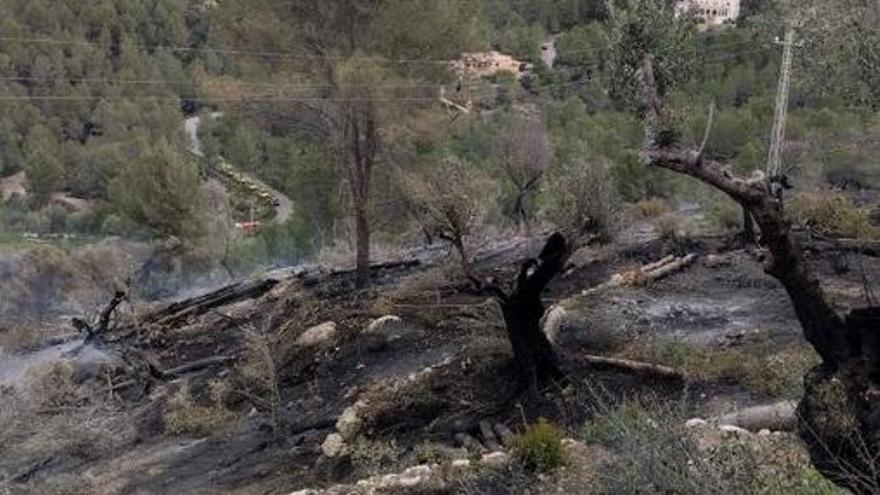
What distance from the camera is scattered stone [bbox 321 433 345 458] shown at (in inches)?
Answer: 418

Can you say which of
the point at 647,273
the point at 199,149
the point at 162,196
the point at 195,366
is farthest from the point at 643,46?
the point at 199,149

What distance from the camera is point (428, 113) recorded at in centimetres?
1895

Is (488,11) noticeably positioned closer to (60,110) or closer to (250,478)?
(60,110)

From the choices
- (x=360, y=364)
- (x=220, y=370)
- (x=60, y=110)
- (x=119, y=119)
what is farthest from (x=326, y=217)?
(x=60, y=110)

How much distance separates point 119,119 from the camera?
201 feet

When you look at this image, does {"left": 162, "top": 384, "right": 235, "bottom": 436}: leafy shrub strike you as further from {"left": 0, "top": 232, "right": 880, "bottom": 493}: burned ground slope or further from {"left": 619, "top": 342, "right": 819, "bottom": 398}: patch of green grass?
{"left": 619, "top": 342, "right": 819, "bottom": 398}: patch of green grass

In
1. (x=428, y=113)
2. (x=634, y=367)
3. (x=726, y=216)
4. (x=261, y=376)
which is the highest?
(x=428, y=113)

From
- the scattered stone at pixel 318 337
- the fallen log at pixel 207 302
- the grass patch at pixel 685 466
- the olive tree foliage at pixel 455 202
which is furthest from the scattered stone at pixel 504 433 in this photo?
the fallen log at pixel 207 302

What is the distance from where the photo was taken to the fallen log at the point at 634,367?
10.7 metres

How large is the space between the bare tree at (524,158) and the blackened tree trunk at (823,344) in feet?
64.1

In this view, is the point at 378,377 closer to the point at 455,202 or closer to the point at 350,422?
the point at 350,422

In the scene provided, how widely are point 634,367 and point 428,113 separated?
9253mm

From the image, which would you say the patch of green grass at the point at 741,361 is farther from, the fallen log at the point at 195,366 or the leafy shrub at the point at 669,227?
the fallen log at the point at 195,366

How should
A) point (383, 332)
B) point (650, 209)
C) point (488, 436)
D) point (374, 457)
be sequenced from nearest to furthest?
point (374, 457), point (488, 436), point (383, 332), point (650, 209)
